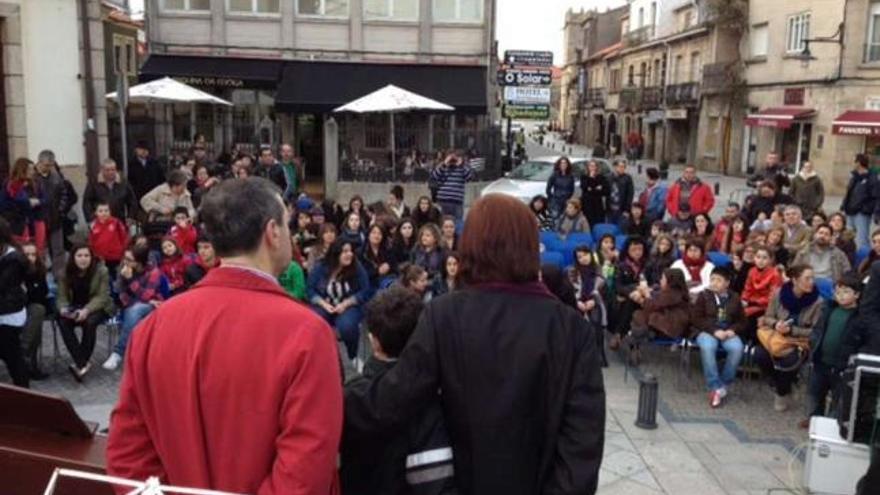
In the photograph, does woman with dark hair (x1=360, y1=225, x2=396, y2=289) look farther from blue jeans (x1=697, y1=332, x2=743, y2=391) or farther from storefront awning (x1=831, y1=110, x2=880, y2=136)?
storefront awning (x1=831, y1=110, x2=880, y2=136)

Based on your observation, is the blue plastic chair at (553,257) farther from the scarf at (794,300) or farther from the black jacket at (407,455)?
the black jacket at (407,455)

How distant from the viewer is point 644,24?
51.2 meters

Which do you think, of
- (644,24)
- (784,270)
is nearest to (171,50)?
(784,270)

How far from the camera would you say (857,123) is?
2450cm

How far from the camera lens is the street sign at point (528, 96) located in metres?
17.2

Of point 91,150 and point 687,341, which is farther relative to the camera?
point 91,150

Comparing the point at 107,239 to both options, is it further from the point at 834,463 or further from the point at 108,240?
the point at 834,463

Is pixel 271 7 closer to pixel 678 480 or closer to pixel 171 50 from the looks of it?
pixel 171 50

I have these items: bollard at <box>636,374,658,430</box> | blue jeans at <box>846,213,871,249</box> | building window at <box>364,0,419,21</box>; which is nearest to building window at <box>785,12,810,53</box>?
building window at <box>364,0,419,21</box>

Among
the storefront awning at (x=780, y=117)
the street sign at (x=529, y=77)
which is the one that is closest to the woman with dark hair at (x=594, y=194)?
the street sign at (x=529, y=77)

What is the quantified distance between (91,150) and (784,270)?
10.8 metres

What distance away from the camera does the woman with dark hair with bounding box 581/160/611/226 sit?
1235 centimetres

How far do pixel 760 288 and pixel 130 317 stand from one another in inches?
240

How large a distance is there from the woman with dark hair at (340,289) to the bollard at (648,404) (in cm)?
276
